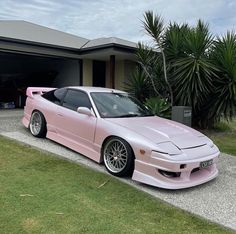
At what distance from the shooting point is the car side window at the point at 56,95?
774cm

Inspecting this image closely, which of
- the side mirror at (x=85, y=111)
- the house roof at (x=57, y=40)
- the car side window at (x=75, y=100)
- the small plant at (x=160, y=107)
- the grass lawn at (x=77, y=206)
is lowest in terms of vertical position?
the grass lawn at (x=77, y=206)

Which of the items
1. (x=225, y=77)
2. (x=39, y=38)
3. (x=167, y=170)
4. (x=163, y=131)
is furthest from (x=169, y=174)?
(x=39, y=38)

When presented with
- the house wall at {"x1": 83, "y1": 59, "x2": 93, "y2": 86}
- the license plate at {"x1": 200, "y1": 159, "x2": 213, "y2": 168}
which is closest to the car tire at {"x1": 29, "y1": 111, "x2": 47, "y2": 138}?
the license plate at {"x1": 200, "y1": 159, "x2": 213, "y2": 168}

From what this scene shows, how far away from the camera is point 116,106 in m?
6.98

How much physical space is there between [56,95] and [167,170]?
12.1ft

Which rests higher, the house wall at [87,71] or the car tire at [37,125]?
the house wall at [87,71]

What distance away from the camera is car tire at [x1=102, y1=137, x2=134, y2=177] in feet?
18.4

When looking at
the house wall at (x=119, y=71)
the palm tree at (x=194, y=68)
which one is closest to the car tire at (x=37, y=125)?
the palm tree at (x=194, y=68)

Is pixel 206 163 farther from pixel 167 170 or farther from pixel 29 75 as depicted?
pixel 29 75

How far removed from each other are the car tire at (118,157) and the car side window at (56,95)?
2104 millimetres

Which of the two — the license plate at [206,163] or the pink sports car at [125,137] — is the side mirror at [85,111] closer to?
the pink sports car at [125,137]

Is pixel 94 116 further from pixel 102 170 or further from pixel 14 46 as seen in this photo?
pixel 14 46

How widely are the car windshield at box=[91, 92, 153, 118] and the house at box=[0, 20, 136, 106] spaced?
672 centimetres

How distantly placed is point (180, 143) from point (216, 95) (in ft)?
18.2
